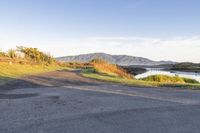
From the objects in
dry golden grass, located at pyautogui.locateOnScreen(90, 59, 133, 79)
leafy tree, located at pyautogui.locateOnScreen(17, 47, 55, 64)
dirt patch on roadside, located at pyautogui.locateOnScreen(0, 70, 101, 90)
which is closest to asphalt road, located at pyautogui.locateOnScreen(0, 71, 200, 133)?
dirt patch on roadside, located at pyautogui.locateOnScreen(0, 70, 101, 90)

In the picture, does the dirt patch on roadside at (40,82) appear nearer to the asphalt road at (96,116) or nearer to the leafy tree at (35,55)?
the asphalt road at (96,116)

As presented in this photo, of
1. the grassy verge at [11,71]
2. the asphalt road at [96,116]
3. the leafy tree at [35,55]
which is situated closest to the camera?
the asphalt road at [96,116]

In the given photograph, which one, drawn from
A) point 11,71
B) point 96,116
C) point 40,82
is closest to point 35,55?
Answer: point 11,71

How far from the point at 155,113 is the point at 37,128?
3.84 meters

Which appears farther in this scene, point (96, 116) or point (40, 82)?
point (40, 82)

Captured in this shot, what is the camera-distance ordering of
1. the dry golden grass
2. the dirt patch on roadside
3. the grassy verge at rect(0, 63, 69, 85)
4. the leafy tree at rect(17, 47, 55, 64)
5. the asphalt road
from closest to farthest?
the asphalt road → the dirt patch on roadside → the grassy verge at rect(0, 63, 69, 85) → the dry golden grass → the leafy tree at rect(17, 47, 55, 64)

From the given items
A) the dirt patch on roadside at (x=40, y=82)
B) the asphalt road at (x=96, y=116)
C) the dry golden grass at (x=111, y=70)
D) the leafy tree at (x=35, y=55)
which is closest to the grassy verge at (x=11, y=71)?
the dirt patch on roadside at (x=40, y=82)

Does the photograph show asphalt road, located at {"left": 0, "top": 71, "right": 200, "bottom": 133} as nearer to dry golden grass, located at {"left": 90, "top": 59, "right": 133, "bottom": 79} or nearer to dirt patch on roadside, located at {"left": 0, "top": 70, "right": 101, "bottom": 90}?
dirt patch on roadside, located at {"left": 0, "top": 70, "right": 101, "bottom": 90}

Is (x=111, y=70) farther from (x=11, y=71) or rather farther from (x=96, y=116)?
(x=96, y=116)

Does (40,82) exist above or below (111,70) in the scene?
below

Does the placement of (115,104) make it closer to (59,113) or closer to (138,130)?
(59,113)

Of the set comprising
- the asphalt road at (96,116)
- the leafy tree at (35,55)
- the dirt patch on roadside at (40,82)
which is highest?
the leafy tree at (35,55)

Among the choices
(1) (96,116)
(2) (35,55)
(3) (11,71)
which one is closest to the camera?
(1) (96,116)

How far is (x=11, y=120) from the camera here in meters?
7.91
